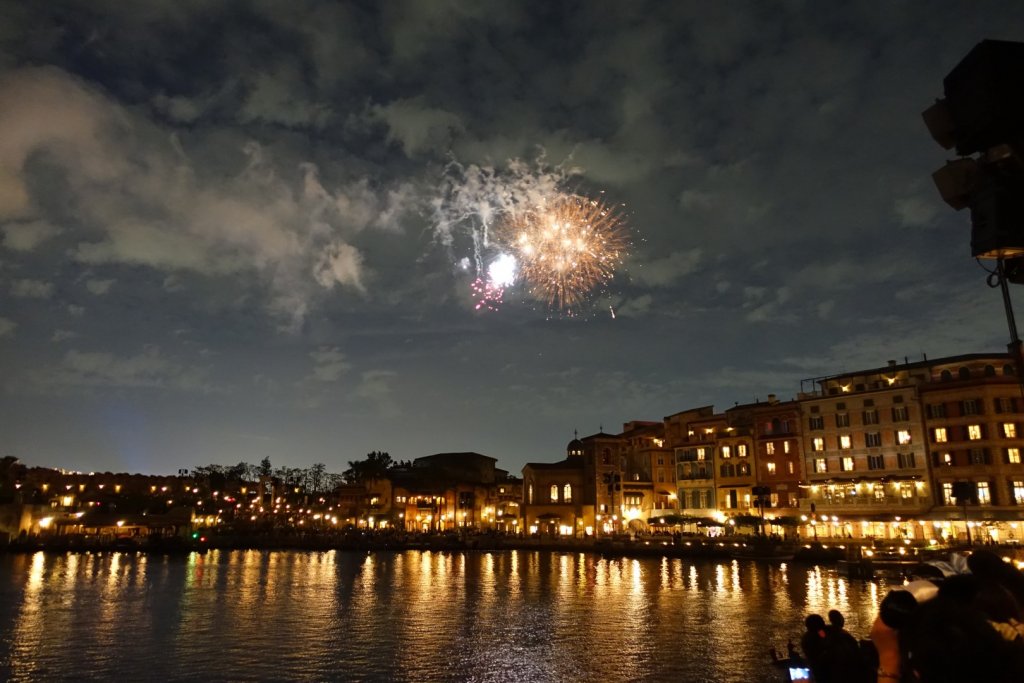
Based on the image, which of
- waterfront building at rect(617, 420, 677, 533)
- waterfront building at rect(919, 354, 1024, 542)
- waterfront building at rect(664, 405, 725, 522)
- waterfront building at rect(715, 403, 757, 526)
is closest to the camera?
waterfront building at rect(919, 354, 1024, 542)

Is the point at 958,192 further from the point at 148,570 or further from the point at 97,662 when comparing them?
the point at 148,570

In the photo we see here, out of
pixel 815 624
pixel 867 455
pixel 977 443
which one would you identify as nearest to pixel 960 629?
pixel 815 624

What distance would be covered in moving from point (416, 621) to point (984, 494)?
47.6 meters

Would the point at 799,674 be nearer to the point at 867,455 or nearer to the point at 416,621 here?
the point at 416,621

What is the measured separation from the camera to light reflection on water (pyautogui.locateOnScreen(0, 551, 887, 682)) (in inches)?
859

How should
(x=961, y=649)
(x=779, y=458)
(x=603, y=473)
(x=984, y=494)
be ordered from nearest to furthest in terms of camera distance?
(x=961, y=649)
(x=984, y=494)
(x=779, y=458)
(x=603, y=473)

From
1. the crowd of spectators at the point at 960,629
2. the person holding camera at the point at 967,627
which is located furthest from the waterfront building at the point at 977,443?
the person holding camera at the point at 967,627

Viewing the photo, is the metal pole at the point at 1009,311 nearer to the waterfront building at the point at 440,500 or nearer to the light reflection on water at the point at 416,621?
the light reflection on water at the point at 416,621

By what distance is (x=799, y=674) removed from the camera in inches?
368

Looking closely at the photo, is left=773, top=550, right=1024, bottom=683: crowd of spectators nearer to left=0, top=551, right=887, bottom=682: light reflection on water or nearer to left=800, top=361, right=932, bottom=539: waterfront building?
left=0, top=551, right=887, bottom=682: light reflection on water

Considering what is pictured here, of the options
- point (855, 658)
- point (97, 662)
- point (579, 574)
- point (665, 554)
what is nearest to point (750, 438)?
point (665, 554)

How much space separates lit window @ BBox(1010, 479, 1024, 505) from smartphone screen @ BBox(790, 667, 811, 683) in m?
55.6

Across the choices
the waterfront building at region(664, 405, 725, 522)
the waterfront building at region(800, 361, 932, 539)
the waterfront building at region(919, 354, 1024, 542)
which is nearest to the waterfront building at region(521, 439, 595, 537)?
the waterfront building at region(664, 405, 725, 522)

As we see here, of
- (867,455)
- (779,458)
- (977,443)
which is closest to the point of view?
(977,443)
